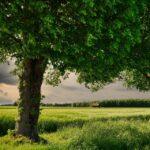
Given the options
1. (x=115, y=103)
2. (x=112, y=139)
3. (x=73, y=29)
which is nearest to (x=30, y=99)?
(x=112, y=139)

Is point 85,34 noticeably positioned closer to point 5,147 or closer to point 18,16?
point 18,16

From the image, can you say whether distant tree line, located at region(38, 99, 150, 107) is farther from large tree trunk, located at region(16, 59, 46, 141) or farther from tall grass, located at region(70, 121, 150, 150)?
tall grass, located at region(70, 121, 150, 150)

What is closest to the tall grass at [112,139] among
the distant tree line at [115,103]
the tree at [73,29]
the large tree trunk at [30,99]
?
the large tree trunk at [30,99]

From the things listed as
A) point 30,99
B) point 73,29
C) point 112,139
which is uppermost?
point 73,29

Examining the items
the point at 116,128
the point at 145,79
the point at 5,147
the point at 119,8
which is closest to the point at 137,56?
the point at 116,128

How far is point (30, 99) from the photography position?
34.1 meters

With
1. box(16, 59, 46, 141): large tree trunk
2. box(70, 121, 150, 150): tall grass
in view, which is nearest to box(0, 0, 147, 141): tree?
box(70, 121, 150, 150): tall grass

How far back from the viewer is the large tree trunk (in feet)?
112

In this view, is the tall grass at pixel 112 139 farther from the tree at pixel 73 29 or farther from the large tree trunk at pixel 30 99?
the tree at pixel 73 29

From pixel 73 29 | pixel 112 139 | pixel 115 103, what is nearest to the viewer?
pixel 73 29

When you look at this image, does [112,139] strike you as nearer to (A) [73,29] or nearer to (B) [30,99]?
(B) [30,99]

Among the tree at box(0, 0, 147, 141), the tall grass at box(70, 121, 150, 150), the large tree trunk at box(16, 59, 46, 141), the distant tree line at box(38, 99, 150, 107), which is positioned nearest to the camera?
the tree at box(0, 0, 147, 141)

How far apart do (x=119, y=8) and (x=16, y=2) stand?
5.36 meters

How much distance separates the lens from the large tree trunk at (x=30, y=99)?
34062 mm
